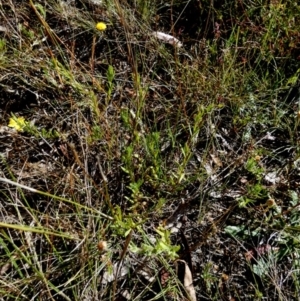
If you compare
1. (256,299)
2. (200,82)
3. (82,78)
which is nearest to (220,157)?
(200,82)

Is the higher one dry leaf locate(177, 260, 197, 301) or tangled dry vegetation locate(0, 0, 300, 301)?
tangled dry vegetation locate(0, 0, 300, 301)

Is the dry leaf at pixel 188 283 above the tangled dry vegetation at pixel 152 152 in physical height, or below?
below

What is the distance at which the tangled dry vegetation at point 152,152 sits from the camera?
173cm

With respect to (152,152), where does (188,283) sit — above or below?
below

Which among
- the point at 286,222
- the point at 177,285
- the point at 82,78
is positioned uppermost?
the point at 82,78

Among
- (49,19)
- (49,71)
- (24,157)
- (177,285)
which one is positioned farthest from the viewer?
(49,19)

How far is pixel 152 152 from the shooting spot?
74.1 inches

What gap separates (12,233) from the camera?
1800mm

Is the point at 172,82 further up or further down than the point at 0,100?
further up

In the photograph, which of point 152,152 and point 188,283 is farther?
point 152,152

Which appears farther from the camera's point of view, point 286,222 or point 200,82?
point 200,82

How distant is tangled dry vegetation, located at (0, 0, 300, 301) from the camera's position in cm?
173

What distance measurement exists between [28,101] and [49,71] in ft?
0.60

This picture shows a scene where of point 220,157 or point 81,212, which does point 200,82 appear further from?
point 81,212
